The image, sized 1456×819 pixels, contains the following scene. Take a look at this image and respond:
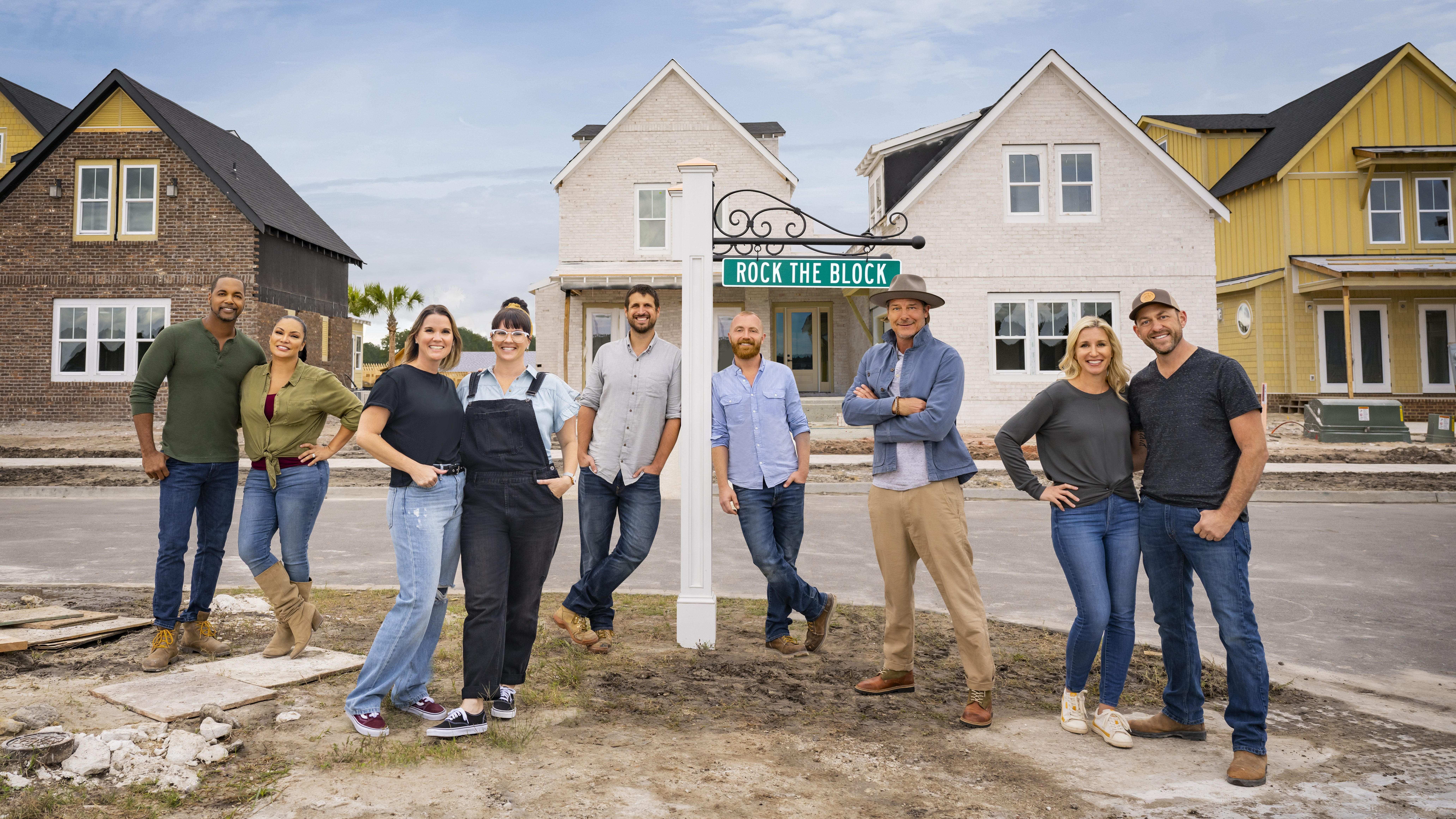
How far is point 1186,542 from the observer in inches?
146

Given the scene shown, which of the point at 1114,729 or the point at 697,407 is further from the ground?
the point at 697,407

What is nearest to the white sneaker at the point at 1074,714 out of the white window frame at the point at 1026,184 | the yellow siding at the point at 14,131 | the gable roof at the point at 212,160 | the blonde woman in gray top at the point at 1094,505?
the blonde woman in gray top at the point at 1094,505

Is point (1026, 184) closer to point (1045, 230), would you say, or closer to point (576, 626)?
point (1045, 230)

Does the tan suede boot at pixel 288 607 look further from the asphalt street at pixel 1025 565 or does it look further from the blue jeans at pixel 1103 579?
the blue jeans at pixel 1103 579

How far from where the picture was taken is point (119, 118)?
22781 millimetres

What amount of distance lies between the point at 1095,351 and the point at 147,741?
433cm

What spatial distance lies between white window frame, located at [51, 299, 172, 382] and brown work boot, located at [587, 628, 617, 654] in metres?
21.9

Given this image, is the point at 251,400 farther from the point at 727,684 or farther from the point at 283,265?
the point at 283,265

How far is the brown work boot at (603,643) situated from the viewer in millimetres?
5125

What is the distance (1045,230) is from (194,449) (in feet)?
63.0

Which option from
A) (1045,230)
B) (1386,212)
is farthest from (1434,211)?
(1045,230)

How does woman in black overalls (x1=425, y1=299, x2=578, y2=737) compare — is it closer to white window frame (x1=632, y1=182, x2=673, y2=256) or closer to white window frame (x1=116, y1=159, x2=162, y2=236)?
white window frame (x1=632, y1=182, x2=673, y2=256)

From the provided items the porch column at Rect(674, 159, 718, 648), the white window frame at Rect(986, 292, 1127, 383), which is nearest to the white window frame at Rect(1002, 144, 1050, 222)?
the white window frame at Rect(986, 292, 1127, 383)

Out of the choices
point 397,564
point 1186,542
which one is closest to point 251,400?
point 397,564
